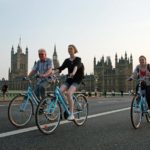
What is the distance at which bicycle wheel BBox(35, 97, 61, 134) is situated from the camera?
570 cm

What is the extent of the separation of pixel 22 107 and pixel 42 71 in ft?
3.25

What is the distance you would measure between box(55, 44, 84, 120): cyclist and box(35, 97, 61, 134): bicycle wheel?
1.35ft

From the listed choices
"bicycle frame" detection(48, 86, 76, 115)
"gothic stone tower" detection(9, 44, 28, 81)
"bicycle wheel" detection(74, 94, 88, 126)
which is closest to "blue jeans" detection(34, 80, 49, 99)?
"bicycle frame" detection(48, 86, 76, 115)

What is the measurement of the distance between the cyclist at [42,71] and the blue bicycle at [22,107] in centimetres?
29

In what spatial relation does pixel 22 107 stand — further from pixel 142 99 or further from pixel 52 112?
pixel 142 99

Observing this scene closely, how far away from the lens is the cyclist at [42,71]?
22.6 feet

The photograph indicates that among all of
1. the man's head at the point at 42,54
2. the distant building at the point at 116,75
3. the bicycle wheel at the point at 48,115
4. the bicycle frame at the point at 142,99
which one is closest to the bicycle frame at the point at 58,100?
the bicycle wheel at the point at 48,115

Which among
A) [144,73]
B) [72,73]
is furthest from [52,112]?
[144,73]

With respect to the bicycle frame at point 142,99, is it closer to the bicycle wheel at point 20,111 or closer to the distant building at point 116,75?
the bicycle wheel at point 20,111

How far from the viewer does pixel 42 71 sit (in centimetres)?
704

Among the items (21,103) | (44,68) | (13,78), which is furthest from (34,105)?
(13,78)

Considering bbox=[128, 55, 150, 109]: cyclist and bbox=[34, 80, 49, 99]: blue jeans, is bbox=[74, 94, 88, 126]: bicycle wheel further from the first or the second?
bbox=[128, 55, 150, 109]: cyclist

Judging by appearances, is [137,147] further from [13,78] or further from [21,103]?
[13,78]

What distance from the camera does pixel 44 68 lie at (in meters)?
7.01
